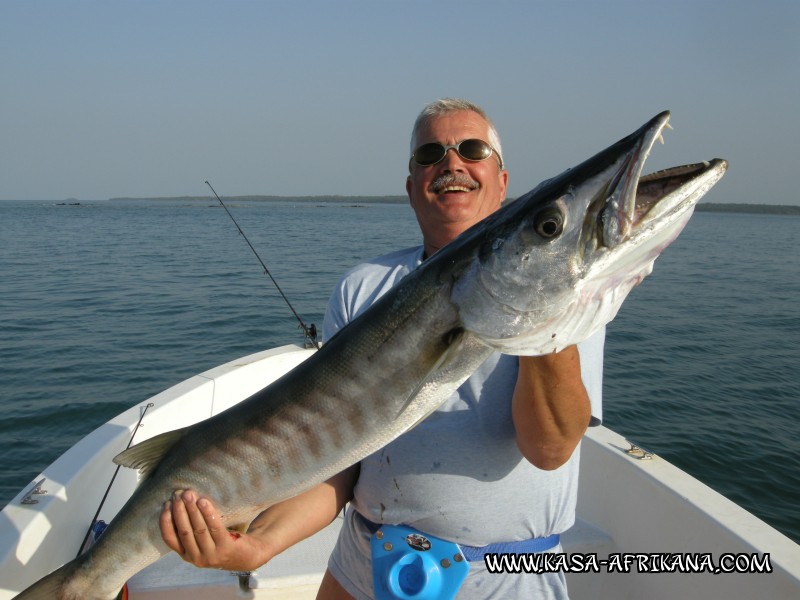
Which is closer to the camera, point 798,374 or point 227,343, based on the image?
point 798,374

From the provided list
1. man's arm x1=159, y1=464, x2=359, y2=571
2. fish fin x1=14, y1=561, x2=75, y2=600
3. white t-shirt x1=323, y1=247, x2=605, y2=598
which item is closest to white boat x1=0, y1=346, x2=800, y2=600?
fish fin x1=14, y1=561, x2=75, y2=600

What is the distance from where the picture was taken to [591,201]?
5.50 ft

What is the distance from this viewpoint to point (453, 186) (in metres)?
2.79

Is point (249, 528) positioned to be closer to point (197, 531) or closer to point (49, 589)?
point (197, 531)

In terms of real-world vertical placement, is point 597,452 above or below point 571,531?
above

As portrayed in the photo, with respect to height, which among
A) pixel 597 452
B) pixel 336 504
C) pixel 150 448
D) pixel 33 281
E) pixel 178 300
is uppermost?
pixel 150 448

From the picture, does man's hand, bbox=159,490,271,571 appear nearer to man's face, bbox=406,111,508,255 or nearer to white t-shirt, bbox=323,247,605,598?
white t-shirt, bbox=323,247,605,598

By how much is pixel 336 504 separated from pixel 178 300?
1630cm

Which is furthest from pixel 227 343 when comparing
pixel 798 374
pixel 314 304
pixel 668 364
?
pixel 798 374

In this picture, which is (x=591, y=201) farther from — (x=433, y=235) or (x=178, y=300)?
(x=178, y=300)

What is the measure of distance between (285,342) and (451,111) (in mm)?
11575

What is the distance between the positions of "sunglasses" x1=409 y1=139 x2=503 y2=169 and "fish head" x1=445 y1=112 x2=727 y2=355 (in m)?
0.93

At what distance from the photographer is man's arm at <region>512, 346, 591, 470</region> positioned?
2.00 meters

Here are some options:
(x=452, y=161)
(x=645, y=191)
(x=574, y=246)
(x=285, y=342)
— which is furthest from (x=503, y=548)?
(x=285, y=342)
